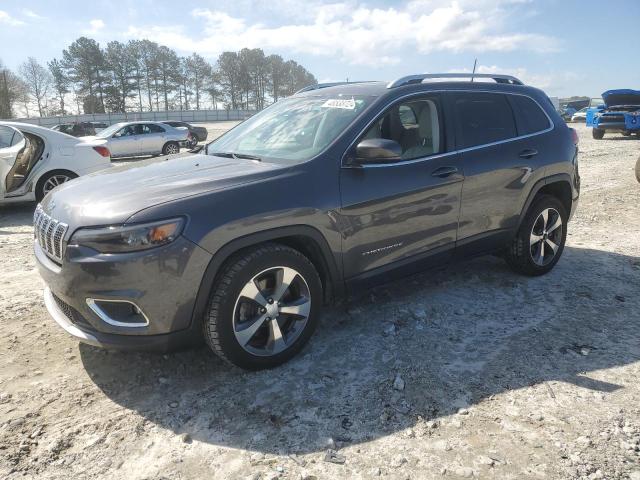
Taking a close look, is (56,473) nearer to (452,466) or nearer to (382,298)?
(452,466)

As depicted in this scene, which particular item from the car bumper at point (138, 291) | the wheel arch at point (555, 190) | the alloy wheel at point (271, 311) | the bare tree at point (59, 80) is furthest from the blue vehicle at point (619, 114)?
the bare tree at point (59, 80)

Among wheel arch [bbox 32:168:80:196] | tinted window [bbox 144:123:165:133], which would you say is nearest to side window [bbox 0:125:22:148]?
wheel arch [bbox 32:168:80:196]

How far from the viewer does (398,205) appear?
3.38 metres

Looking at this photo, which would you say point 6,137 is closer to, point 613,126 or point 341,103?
point 341,103

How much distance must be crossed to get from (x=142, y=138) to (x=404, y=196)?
1710 centimetres

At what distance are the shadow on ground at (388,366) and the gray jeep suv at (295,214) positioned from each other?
30 cm

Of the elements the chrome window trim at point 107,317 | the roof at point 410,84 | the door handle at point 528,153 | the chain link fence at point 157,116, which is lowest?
the chrome window trim at point 107,317

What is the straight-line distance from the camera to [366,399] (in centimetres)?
279

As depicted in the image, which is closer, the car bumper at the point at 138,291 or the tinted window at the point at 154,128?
the car bumper at the point at 138,291

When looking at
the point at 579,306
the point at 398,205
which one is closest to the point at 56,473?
the point at 398,205

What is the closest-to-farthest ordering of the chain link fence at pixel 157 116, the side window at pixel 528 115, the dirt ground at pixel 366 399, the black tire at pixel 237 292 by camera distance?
the dirt ground at pixel 366 399 < the black tire at pixel 237 292 < the side window at pixel 528 115 < the chain link fence at pixel 157 116

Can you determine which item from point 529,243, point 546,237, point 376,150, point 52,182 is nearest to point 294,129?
point 376,150

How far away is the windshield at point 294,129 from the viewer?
3.32 metres

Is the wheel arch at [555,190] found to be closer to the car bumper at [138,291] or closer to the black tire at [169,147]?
the car bumper at [138,291]
